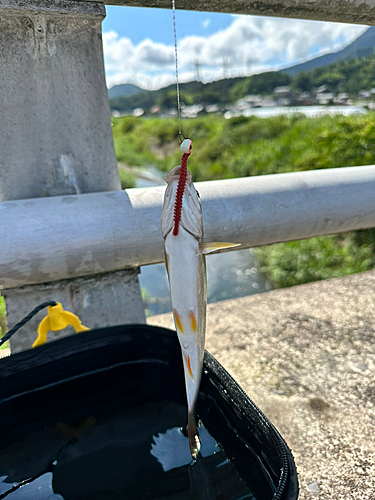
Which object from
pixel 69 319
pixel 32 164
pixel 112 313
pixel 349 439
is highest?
pixel 32 164

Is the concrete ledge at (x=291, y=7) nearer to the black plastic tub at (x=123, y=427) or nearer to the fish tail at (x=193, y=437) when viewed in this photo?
the black plastic tub at (x=123, y=427)

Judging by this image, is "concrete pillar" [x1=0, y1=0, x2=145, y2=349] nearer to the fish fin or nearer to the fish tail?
the fish tail

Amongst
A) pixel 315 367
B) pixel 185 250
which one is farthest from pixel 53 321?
pixel 315 367

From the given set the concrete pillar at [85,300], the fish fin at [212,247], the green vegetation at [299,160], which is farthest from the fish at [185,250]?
the green vegetation at [299,160]

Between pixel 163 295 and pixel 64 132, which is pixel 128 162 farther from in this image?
pixel 64 132

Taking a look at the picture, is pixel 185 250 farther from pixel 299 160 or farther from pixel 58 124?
pixel 299 160

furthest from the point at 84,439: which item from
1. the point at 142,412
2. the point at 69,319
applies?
the point at 69,319
